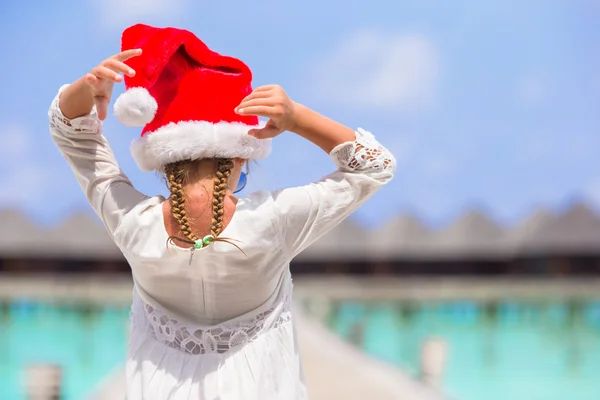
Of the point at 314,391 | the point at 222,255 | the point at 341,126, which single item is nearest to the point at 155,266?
the point at 222,255

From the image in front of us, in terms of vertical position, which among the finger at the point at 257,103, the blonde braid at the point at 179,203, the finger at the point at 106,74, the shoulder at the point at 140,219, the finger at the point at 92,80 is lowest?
the shoulder at the point at 140,219

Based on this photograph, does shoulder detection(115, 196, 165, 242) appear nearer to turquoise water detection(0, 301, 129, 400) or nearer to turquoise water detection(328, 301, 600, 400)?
turquoise water detection(328, 301, 600, 400)

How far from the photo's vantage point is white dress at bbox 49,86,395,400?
5.30ft

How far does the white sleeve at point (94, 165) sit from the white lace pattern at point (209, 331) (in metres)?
0.22

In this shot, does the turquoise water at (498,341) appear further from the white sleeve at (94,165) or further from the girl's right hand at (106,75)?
the girl's right hand at (106,75)

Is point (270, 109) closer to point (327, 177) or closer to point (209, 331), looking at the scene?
point (327, 177)

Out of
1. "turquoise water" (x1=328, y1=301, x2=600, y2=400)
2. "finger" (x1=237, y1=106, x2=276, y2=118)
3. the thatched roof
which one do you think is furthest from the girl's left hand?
the thatched roof

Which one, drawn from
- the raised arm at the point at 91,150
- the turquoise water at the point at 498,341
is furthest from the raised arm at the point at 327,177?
the turquoise water at the point at 498,341

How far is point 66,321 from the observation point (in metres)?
15.9

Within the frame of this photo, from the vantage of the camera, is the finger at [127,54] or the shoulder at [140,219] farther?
the shoulder at [140,219]

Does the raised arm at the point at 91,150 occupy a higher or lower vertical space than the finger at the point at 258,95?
lower

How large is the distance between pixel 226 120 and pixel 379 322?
1449 cm

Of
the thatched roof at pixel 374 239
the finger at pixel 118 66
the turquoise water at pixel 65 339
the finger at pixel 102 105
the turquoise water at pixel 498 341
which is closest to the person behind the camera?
the finger at pixel 118 66

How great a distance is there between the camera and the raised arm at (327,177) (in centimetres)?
162
